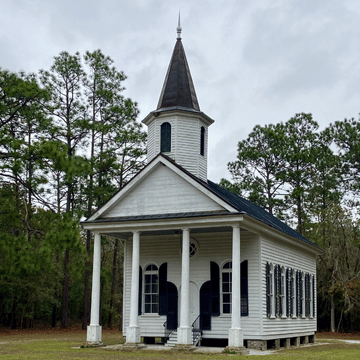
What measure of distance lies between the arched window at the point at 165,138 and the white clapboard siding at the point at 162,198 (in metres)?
2.33

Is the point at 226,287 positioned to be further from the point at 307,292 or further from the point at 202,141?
the point at 307,292

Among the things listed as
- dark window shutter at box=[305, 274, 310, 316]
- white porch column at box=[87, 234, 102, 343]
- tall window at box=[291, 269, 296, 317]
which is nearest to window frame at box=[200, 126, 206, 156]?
white porch column at box=[87, 234, 102, 343]

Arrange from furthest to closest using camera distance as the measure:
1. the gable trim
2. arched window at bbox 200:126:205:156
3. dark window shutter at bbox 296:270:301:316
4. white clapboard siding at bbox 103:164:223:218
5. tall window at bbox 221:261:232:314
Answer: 1. dark window shutter at bbox 296:270:301:316
2. arched window at bbox 200:126:205:156
3. tall window at bbox 221:261:232:314
4. white clapboard siding at bbox 103:164:223:218
5. the gable trim

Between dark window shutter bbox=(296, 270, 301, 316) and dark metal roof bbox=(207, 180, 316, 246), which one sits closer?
dark metal roof bbox=(207, 180, 316, 246)

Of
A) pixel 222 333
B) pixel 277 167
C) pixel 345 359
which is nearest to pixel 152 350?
pixel 222 333

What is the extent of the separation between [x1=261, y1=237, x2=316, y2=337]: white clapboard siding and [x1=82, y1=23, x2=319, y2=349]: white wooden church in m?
0.04

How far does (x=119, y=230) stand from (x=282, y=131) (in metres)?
26.8

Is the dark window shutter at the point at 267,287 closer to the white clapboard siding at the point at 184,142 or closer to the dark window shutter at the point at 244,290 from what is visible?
the dark window shutter at the point at 244,290

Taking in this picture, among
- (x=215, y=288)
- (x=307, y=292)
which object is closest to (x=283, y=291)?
(x=215, y=288)

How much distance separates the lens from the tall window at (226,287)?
866 inches

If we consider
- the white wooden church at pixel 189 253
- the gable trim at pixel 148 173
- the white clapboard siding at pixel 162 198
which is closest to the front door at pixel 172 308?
the white wooden church at pixel 189 253

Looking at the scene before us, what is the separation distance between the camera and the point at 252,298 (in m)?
21.5

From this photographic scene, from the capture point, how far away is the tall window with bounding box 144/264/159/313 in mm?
23297

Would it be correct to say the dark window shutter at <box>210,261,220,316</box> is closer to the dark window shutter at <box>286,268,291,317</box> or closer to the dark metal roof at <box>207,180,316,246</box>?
the dark metal roof at <box>207,180,316,246</box>
